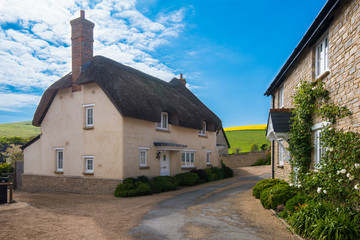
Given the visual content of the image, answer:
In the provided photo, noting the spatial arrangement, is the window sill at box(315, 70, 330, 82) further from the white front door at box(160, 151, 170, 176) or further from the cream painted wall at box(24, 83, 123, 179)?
the white front door at box(160, 151, 170, 176)

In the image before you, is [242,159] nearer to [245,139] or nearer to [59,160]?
[245,139]

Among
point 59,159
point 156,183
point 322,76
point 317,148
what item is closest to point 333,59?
point 322,76

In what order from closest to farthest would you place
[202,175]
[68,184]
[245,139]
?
1. [68,184]
2. [202,175]
3. [245,139]

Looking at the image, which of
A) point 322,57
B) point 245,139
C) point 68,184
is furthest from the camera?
point 245,139

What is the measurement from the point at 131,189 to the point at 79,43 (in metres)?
9.74

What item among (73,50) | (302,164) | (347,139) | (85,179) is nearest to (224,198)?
(302,164)

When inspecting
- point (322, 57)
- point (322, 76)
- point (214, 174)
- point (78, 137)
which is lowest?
point (214, 174)

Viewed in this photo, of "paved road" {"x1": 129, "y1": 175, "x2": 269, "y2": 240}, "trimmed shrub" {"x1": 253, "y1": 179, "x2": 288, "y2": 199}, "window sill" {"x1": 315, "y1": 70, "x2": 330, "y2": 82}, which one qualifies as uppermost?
"window sill" {"x1": 315, "y1": 70, "x2": 330, "y2": 82}

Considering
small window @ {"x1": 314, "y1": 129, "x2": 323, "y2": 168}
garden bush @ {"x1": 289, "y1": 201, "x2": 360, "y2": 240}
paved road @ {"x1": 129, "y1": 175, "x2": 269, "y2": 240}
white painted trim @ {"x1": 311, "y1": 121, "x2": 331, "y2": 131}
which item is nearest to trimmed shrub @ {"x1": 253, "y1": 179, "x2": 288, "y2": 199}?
paved road @ {"x1": 129, "y1": 175, "x2": 269, "y2": 240}

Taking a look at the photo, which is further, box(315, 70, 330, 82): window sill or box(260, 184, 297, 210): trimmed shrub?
box(260, 184, 297, 210): trimmed shrub

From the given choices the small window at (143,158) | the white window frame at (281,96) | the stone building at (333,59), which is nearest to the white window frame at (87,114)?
the small window at (143,158)

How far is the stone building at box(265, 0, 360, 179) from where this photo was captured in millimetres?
7379

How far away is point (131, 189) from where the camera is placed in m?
15.5

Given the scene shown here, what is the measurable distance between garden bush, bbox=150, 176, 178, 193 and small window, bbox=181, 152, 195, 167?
427 cm
